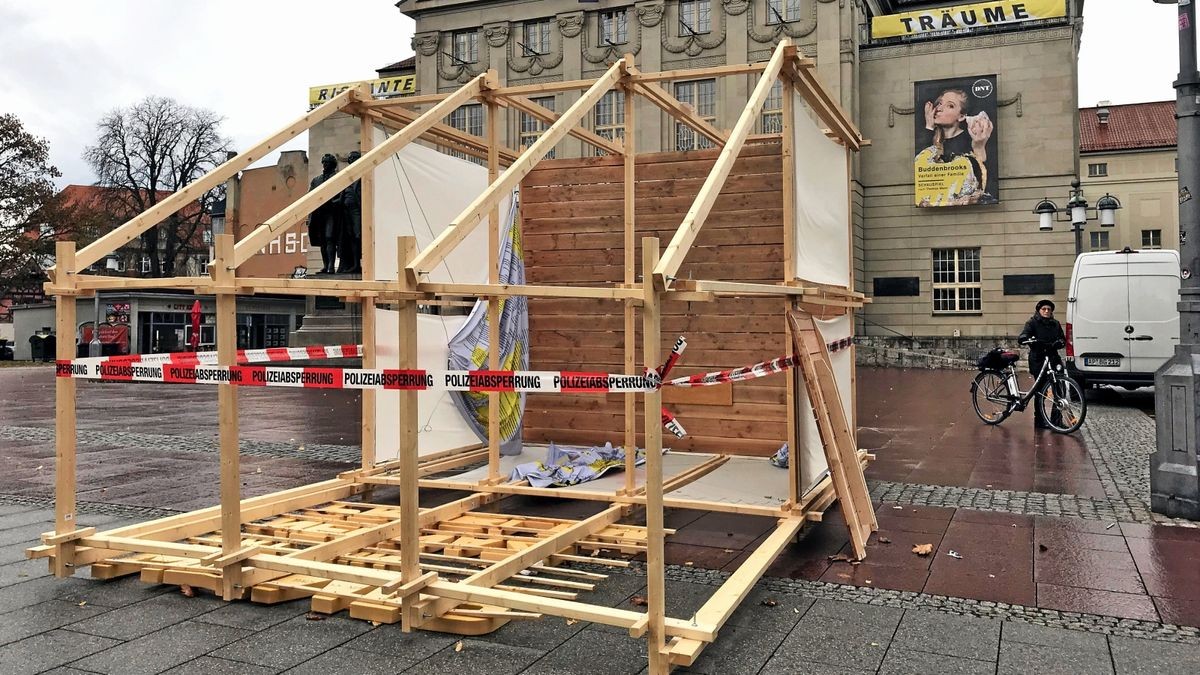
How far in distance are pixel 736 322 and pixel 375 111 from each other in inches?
147

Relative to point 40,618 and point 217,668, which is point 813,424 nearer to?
point 217,668

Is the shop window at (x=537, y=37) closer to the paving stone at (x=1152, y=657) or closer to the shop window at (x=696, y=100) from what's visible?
the shop window at (x=696, y=100)

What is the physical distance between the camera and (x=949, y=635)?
12.9 feet

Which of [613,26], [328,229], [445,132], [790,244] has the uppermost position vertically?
[613,26]

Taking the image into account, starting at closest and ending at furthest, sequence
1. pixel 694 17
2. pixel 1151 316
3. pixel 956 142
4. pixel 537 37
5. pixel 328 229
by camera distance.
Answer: pixel 328 229 → pixel 1151 316 → pixel 956 142 → pixel 694 17 → pixel 537 37

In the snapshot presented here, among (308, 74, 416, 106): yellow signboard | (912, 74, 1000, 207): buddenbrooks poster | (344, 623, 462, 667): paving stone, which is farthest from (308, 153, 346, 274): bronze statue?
(308, 74, 416, 106): yellow signboard

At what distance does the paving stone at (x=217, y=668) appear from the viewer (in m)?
3.56

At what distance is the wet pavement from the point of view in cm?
455

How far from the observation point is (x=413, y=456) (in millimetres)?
4094

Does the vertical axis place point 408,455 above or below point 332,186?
below

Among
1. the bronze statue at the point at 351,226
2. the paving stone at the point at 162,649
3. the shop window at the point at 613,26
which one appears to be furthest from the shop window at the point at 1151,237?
the paving stone at the point at 162,649

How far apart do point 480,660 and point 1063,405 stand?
31.9 ft

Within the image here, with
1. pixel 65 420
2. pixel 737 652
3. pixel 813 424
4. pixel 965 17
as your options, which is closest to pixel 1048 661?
pixel 737 652

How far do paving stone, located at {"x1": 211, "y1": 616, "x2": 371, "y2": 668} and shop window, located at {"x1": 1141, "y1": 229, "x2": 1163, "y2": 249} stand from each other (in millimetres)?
62200
